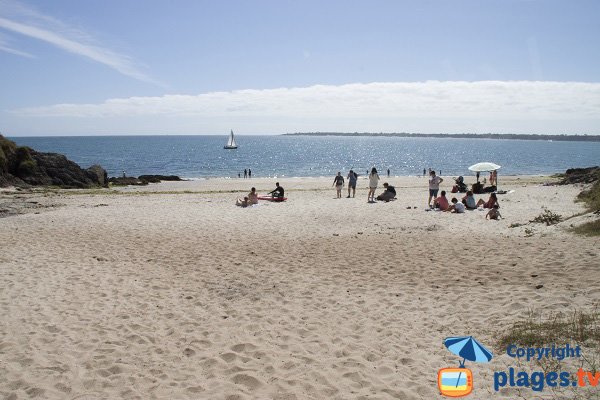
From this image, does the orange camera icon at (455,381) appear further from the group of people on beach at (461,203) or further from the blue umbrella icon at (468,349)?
the group of people on beach at (461,203)

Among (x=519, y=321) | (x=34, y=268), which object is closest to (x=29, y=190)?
(x=34, y=268)

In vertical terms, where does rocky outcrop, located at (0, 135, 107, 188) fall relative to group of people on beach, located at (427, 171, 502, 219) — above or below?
above

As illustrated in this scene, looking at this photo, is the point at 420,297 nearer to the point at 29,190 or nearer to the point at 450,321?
the point at 450,321

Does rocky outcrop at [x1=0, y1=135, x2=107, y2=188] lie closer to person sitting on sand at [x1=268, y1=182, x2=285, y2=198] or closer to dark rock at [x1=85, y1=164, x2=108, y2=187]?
dark rock at [x1=85, y1=164, x2=108, y2=187]

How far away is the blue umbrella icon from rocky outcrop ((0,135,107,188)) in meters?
34.7

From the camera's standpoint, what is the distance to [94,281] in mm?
9367

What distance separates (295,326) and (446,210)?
13.9 m

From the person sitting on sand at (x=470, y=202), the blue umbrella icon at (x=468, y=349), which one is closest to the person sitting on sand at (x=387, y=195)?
the person sitting on sand at (x=470, y=202)

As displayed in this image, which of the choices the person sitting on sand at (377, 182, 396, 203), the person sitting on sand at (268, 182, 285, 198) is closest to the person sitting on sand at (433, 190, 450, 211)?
the person sitting on sand at (377, 182, 396, 203)

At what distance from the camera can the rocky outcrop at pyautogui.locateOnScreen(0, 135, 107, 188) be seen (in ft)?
106

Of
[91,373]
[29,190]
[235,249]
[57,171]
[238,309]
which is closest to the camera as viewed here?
[91,373]

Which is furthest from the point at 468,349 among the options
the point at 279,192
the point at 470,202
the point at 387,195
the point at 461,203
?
→ the point at 279,192

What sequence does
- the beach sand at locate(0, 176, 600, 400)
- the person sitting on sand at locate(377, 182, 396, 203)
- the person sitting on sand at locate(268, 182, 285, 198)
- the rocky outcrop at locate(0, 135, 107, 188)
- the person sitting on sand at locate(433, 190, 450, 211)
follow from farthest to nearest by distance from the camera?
the rocky outcrop at locate(0, 135, 107, 188) < the person sitting on sand at locate(268, 182, 285, 198) < the person sitting on sand at locate(377, 182, 396, 203) < the person sitting on sand at locate(433, 190, 450, 211) < the beach sand at locate(0, 176, 600, 400)

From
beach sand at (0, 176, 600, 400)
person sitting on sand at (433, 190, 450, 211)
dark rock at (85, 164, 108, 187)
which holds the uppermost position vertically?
dark rock at (85, 164, 108, 187)
